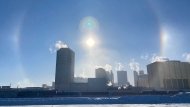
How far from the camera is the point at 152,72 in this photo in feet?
371

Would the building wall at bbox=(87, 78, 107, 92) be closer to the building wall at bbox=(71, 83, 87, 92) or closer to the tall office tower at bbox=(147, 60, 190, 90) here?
the building wall at bbox=(71, 83, 87, 92)

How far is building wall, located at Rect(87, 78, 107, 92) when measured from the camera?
91.6m

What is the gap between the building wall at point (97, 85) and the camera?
9162 centimetres

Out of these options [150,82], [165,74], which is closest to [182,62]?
[165,74]

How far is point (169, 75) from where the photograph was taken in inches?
4385

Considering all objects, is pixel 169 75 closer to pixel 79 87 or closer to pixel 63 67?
pixel 79 87

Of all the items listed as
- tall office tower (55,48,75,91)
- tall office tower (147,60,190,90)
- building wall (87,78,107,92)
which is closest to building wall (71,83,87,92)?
building wall (87,78,107,92)

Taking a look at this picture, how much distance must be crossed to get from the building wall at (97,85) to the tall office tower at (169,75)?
37.9m

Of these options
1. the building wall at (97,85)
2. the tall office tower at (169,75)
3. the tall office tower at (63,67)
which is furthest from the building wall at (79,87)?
the tall office tower at (169,75)

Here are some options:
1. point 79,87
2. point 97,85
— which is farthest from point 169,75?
point 79,87

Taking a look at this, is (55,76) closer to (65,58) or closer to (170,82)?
(65,58)

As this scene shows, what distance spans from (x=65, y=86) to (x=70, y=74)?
18.6 meters

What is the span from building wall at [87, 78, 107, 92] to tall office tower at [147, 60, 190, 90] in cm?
3793

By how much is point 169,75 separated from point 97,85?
5158cm
